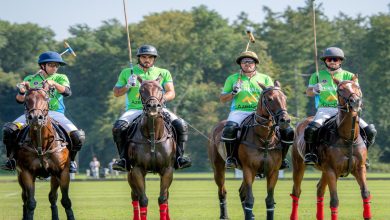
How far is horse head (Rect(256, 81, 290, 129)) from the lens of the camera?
18172 millimetres

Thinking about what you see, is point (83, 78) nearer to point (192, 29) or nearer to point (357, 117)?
point (192, 29)

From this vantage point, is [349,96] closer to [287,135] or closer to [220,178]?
[287,135]

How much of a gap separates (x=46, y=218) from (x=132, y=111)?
14.8ft

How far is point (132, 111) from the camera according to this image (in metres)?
19.6

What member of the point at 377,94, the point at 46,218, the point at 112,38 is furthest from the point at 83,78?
the point at 46,218

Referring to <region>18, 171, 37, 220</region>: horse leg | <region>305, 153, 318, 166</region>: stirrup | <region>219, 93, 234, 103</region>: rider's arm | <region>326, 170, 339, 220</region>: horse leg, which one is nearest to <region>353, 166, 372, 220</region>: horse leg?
<region>326, 170, 339, 220</region>: horse leg

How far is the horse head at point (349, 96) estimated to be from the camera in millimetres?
18266

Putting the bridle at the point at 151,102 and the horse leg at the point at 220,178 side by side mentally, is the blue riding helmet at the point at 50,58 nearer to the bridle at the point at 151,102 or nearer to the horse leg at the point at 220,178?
the bridle at the point at 151,102

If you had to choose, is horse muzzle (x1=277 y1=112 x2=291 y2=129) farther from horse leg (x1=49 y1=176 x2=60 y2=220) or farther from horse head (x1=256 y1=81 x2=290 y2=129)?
horse leg (x1=49 y1=176 x2=60 y2=220)

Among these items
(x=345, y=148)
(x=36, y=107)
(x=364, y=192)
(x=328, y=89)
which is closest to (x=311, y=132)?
(x=345, y=148)

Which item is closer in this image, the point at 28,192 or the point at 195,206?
the point at 28,192

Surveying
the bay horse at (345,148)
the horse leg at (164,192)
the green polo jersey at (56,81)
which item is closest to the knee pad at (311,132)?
the bay horse at (345,148)

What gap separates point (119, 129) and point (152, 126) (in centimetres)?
80

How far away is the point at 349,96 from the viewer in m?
18.3
